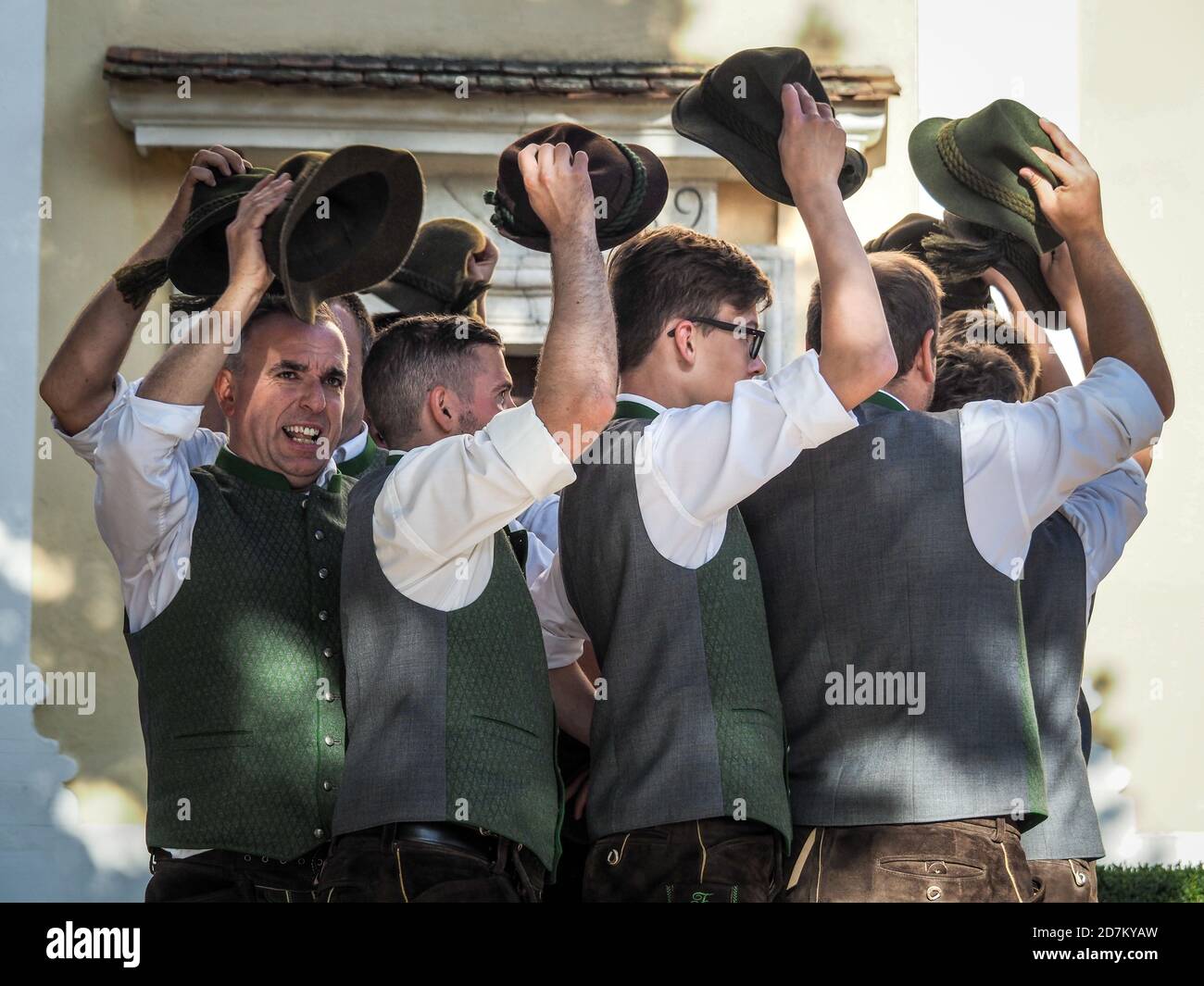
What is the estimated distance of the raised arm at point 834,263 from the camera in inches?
118

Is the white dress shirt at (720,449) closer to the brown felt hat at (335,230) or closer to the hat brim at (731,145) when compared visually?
the hat brim at (731,145)

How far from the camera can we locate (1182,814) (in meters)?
7.50

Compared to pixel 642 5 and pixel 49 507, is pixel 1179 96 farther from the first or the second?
pixel 49 507

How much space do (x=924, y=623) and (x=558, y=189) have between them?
1028mm

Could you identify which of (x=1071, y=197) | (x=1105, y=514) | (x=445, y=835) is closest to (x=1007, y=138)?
(x=1071, y=197)

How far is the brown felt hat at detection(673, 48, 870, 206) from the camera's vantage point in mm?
3395

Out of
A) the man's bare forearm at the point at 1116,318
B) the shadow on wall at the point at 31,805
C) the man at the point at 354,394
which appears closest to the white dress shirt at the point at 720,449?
the man's bare forearm at the point at 1116,318

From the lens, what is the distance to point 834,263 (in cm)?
307

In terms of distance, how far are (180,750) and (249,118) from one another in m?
4.84

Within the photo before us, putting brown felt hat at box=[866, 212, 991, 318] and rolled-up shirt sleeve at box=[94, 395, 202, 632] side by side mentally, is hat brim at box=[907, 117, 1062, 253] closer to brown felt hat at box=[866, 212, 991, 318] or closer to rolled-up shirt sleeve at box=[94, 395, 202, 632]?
brown felt hat at box=[866, 212, 991, 318]

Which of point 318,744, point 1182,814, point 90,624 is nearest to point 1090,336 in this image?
point 318,744

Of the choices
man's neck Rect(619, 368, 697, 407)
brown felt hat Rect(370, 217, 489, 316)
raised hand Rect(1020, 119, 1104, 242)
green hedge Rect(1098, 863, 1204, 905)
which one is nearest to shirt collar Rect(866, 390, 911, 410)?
man's neck Rect(619, 368, 697, 407)

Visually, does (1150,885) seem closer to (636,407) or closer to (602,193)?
(636,407)

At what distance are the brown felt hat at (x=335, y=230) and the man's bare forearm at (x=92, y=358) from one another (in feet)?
0.45
